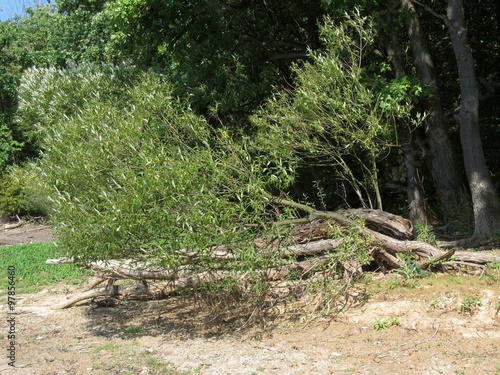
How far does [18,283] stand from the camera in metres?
11.7

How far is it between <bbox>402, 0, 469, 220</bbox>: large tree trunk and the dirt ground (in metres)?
3.92

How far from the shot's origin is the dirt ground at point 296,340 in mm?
6461

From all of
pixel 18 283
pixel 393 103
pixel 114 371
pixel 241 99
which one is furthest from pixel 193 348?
pixel 241 99

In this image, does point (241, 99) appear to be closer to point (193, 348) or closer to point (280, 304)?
point (280, 304)

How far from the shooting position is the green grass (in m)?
11.5

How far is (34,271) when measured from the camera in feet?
41.6

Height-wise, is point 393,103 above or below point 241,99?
below

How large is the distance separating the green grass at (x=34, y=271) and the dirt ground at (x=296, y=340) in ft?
6.73

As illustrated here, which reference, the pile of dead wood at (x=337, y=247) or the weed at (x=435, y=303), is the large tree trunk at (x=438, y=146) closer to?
the pile of dead wood at (x=337, y=247)

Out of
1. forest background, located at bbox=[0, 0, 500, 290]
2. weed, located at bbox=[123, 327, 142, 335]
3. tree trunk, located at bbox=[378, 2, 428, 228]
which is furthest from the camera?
tree trunk, located at bbox=[378, 2, 428, 228]

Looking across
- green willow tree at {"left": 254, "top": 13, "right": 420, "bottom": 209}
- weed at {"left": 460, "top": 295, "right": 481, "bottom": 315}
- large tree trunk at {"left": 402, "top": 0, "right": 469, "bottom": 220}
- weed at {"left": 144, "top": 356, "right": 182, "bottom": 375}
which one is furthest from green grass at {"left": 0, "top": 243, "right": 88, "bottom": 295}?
large tree trunk at {"left": 402, "top": 0, "right": 469, "bottom": 220}

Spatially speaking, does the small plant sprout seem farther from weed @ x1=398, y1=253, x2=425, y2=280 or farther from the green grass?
the green grass

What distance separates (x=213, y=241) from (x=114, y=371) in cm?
169

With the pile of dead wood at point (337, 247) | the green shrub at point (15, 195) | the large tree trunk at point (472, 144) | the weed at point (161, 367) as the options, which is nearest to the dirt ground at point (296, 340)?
the weed at point (161, 367)
